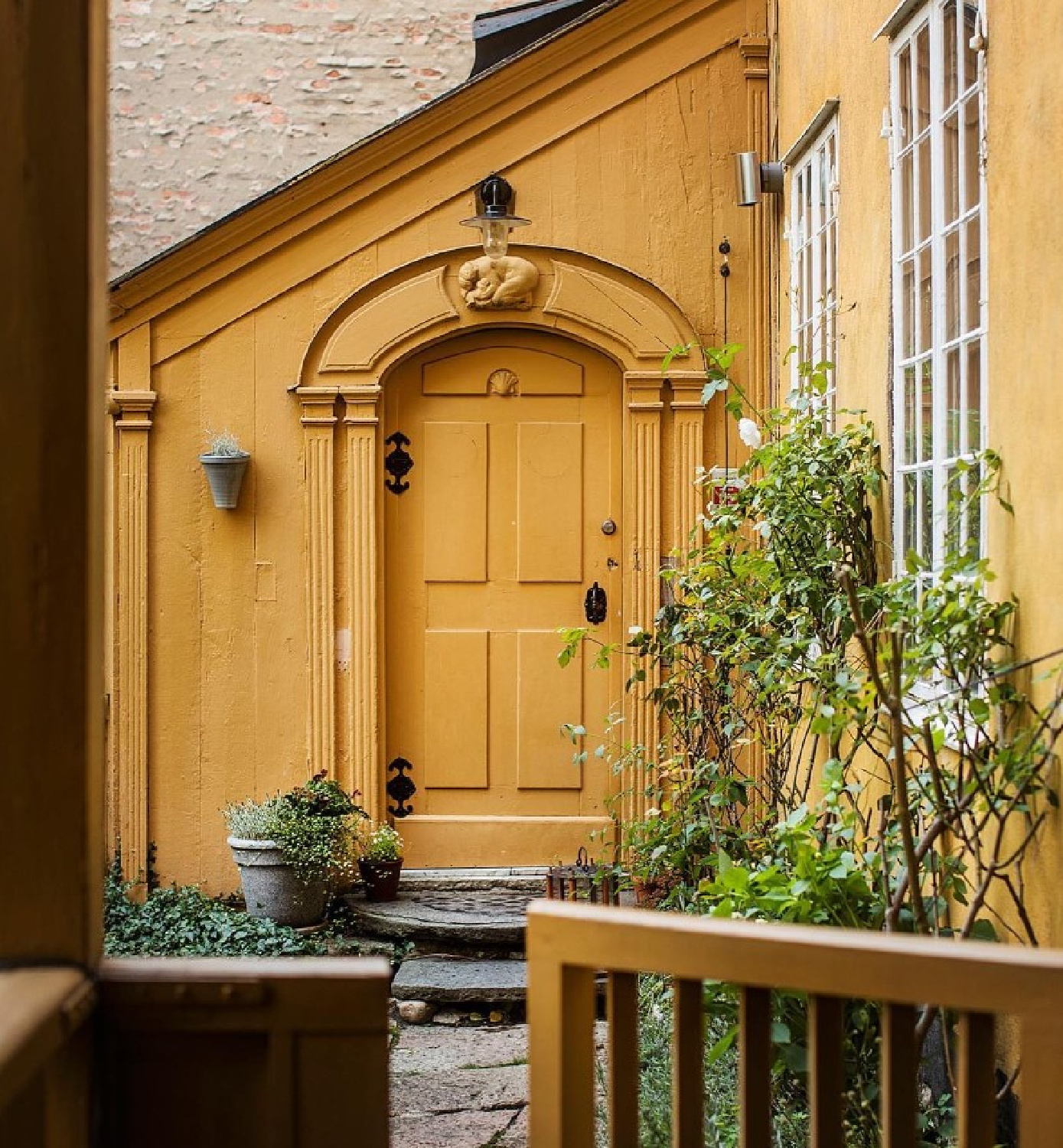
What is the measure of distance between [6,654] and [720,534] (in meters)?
4.02

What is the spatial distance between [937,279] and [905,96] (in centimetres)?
78

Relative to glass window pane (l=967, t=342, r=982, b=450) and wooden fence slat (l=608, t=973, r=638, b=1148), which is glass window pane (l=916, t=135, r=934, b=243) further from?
wooden fence slat (l=608, t=973, r=638, b=1148)

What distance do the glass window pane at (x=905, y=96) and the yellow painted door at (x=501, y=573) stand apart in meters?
2.62

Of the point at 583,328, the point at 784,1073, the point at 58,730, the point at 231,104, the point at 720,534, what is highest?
the point at 231,104

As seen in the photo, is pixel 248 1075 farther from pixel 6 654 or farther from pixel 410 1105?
pixel 410 1105

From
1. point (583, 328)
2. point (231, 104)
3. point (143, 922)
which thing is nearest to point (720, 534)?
point (583, 328)

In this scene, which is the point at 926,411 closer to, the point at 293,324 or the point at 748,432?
the point at 748,432

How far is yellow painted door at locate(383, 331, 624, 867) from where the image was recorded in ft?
24.1

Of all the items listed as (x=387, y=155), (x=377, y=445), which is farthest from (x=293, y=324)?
(x=387, y=155)

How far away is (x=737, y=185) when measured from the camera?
7090 mm

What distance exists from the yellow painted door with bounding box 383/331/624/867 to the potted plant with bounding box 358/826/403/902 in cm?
38

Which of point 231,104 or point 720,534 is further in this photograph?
point 231,104

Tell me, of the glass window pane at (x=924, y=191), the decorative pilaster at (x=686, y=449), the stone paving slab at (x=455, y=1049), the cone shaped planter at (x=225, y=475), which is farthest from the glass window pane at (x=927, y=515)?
the cone shaped planter at (x=225, y=475)

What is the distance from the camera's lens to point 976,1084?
1.83 meters
